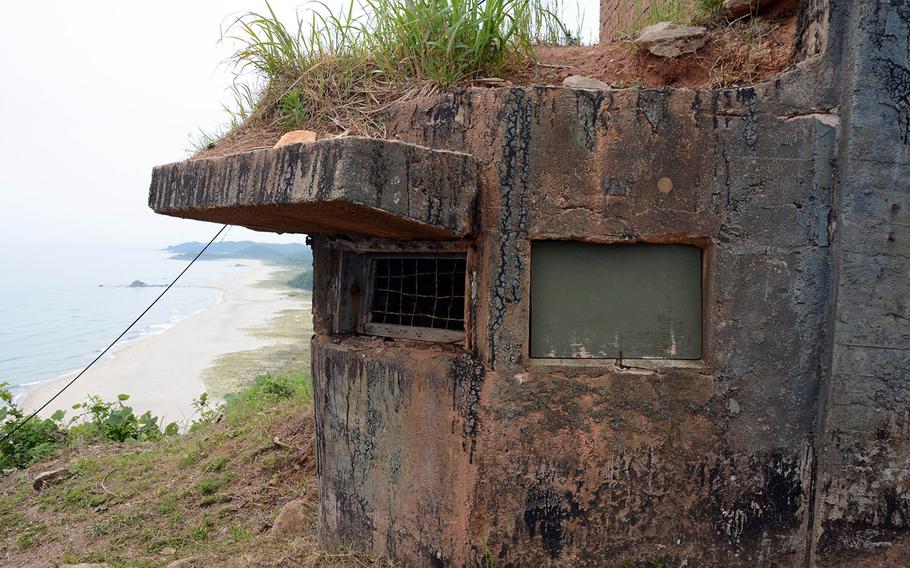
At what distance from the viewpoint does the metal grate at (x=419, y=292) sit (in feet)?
10.6

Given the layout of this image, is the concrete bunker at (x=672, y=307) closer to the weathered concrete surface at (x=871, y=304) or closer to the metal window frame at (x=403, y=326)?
the weathered concrete surface at (x=871, y=304)

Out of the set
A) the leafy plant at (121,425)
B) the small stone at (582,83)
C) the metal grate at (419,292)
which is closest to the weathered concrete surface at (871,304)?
the small stone at (582,83)

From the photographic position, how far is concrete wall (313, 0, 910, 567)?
264cm

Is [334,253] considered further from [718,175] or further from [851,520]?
[851,520]

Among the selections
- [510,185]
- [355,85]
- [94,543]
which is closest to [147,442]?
[94,543]

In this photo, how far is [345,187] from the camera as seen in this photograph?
2.32 meters

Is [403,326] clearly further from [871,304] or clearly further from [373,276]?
[871,304]

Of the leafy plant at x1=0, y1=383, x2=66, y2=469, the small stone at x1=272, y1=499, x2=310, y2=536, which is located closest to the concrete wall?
the small stone at x1=272, y1=499, x2=310, y2=536

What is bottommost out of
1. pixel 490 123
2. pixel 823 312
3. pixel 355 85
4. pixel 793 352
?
pixel 793 352

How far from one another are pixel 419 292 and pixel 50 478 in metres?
4.53

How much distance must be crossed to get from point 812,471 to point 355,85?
284 cm

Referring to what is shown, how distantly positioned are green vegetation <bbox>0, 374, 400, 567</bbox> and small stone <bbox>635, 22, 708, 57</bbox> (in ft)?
9.83

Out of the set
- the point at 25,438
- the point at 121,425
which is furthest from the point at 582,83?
the point at 25,438

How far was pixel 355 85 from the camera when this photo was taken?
3.32 m
